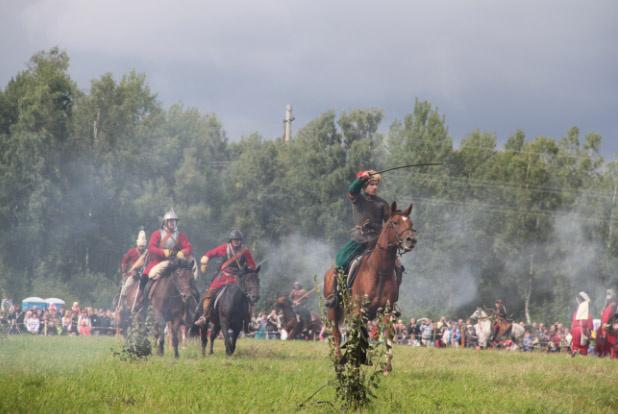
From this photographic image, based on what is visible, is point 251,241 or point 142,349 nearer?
point 142,349

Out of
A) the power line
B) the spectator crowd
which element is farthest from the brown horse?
the power line

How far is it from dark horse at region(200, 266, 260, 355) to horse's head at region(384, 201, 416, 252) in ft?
18.9

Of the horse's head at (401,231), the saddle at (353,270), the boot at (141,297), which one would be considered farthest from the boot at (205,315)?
the horse's head at (401,231)

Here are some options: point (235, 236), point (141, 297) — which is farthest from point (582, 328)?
point (141, 297)

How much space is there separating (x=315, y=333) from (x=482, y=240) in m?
26.9

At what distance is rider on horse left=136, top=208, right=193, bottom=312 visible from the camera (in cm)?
2134

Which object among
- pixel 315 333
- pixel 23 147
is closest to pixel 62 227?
pixel 23 147

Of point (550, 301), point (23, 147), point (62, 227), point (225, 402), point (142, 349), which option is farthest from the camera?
point (550, 301)

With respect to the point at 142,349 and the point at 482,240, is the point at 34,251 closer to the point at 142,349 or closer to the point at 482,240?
the point at 482,240

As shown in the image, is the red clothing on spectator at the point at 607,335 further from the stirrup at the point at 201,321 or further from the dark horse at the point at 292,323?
the dark horse at the point at 292,323

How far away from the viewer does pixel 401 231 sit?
15.8 metres

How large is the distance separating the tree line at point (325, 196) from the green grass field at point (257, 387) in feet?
132

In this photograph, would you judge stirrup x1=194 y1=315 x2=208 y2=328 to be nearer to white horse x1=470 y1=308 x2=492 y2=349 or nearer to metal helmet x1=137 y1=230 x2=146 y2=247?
metal helmet x1=137 y1=230 x2=146 y2=247

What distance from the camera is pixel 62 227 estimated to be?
55312 millimetres
